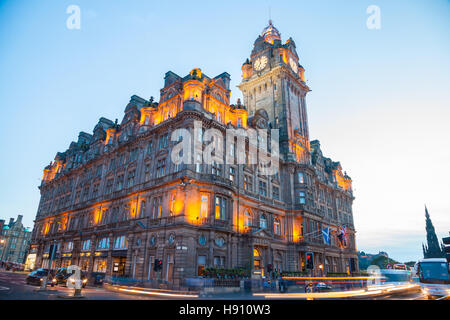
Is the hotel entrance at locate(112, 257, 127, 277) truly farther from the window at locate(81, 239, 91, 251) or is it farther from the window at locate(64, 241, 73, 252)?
the window at locate(64, 241, 73, 252)

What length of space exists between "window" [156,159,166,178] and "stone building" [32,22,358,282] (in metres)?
0.17

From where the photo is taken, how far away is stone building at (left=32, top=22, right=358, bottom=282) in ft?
105

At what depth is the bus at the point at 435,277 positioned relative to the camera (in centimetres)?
2011

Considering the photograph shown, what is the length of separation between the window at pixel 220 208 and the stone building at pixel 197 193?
4.9 inches

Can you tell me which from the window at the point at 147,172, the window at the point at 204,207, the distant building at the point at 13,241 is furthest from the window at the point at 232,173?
the distant building at the point at 13,241

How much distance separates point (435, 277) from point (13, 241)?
425 feet

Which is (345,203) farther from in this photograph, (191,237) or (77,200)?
(77,200)

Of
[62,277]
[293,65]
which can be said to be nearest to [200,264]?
[62,277]

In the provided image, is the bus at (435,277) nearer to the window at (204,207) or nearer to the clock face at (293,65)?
the window at (204,207)

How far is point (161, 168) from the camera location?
3631cm

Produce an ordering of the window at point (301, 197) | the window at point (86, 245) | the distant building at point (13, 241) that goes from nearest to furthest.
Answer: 1. the window at point (86, 245)
2. the window at point (301, 197)
3. the distant building at point (13, 241)

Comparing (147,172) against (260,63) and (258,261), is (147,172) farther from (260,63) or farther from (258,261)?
(260,63)

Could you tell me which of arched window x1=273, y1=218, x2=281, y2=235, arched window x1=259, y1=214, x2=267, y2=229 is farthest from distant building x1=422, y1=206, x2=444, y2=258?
arched window x1=259, y1=214, x2=267, y2=229

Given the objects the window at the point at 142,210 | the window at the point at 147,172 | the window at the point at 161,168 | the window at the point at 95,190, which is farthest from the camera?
the window at the point at 95,190
